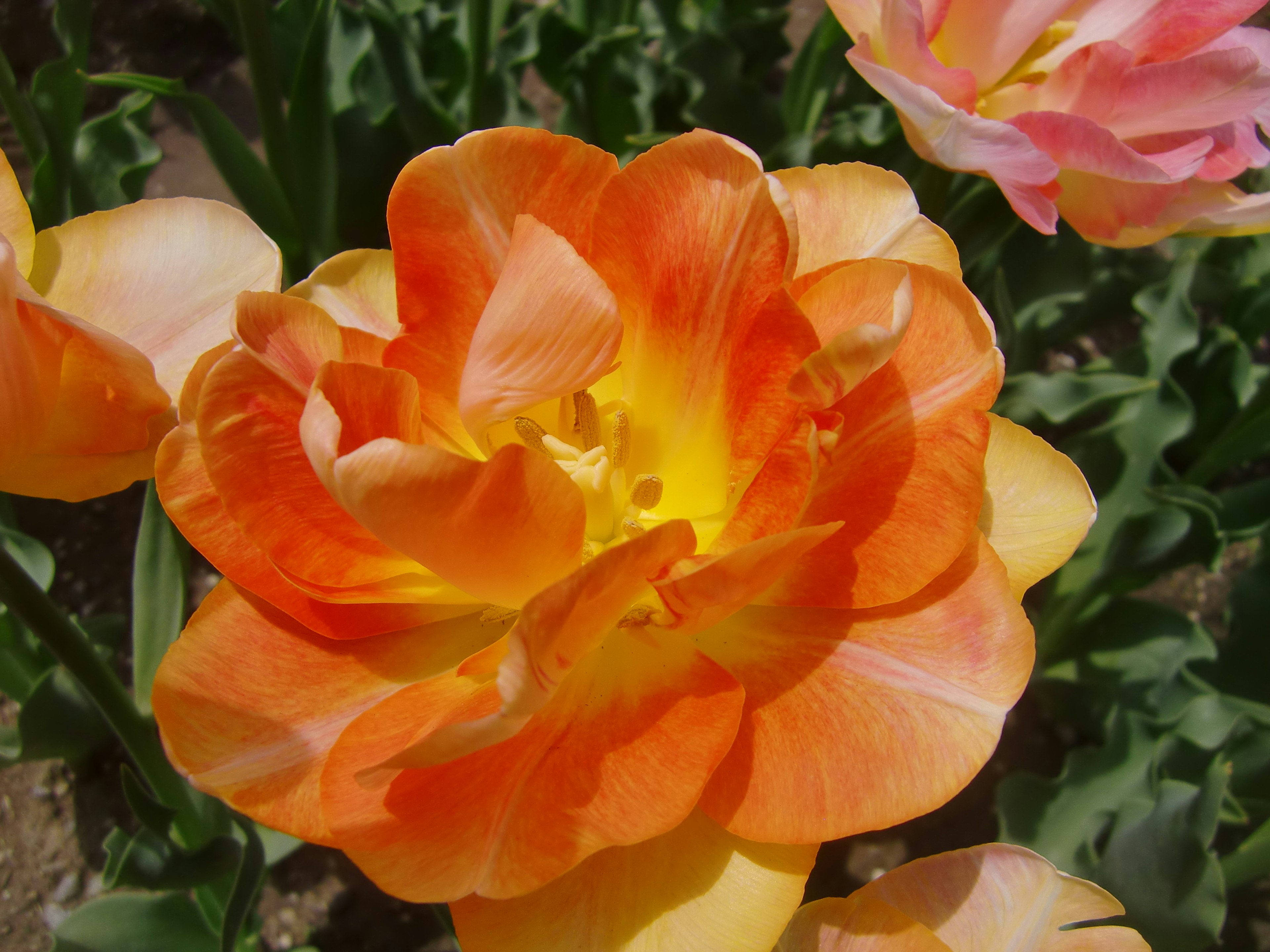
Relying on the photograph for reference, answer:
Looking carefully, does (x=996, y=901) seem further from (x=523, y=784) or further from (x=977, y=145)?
(x=977, y=145)

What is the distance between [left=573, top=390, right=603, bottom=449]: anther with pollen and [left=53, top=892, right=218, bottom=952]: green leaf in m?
0.81

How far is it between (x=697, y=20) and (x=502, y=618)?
2062 millimetres

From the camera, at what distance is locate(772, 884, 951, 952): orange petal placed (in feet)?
2.18

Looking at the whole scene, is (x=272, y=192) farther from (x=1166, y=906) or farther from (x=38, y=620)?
(x=1166, y=906)

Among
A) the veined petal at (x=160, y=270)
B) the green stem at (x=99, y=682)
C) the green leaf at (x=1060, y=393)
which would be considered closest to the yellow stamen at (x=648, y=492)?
the veined petal at (x=160, y=270)

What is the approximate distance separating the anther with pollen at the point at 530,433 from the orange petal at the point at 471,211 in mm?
114

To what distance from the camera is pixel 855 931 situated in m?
0.69

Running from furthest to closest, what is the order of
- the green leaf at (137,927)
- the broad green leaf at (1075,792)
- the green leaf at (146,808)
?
the broad green leaf at (1075,792)
the green leaf at (137,927)
the green leaf at (146,808)

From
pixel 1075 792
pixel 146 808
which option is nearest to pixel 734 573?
pixel 146 808

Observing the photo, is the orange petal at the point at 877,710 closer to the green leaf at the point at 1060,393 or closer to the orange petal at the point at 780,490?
the orange petal at the point at 780,490

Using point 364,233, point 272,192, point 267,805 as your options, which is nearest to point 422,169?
point 267,805

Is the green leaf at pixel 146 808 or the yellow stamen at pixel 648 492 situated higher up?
the yellow stamen at pixel 648 492

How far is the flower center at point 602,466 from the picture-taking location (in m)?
0.81

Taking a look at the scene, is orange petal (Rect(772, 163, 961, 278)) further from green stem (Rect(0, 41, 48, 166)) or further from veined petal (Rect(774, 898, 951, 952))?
green stem (Rect(0, 41, 48, 166))
